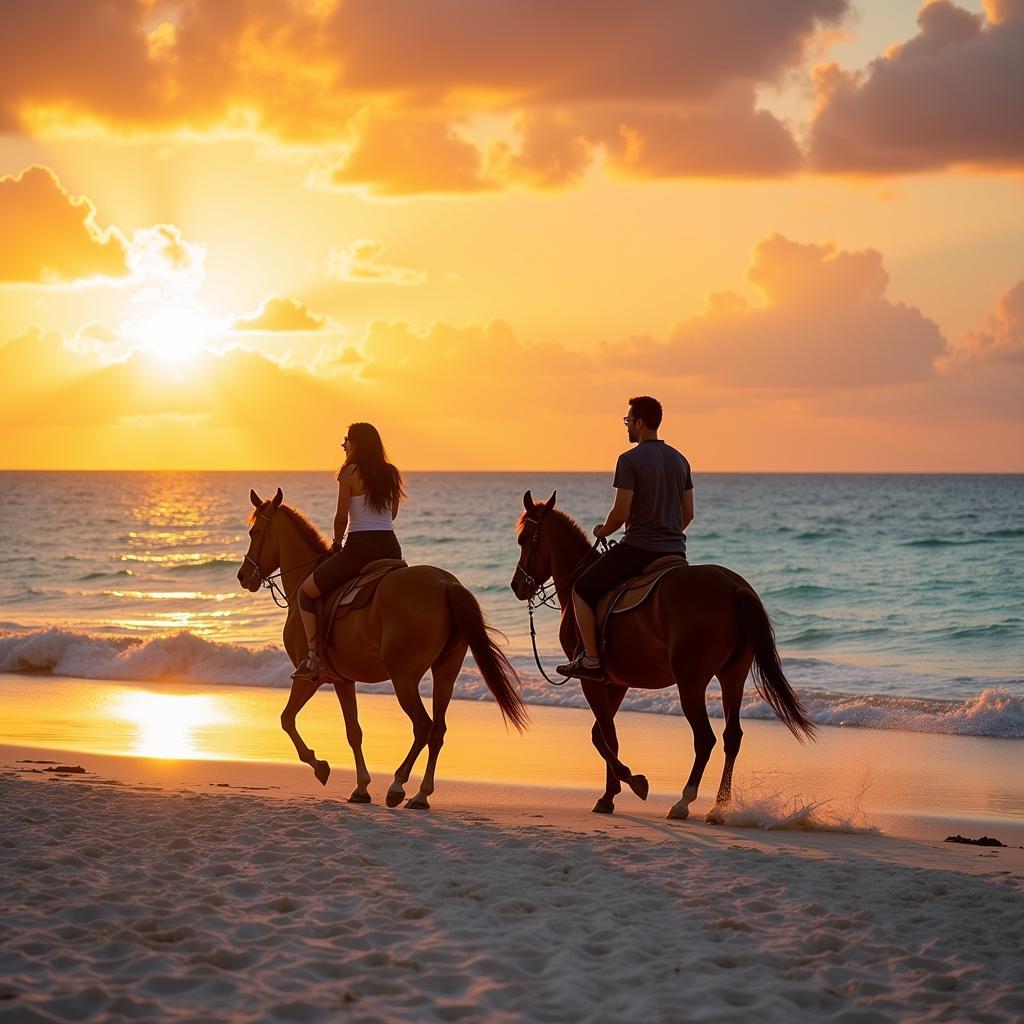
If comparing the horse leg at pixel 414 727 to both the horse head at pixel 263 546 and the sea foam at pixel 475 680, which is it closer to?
the horse head at pixel 263 546

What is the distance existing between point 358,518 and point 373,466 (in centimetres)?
42

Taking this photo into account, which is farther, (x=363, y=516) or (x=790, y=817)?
(x=363, y=516)

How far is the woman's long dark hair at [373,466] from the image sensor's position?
959 centimetres

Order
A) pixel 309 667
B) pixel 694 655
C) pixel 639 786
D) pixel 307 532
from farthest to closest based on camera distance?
pixel 307 532
pixel 309 667
pixel 639 786
pixel 694 655

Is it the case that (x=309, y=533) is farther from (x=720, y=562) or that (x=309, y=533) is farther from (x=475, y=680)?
(x=720, y=562)

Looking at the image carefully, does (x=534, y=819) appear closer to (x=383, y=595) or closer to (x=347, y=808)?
(x=347, y=808)

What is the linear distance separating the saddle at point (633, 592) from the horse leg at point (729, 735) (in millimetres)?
787

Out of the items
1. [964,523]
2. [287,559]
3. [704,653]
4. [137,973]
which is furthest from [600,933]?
[964,523]

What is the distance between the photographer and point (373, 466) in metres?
9.59

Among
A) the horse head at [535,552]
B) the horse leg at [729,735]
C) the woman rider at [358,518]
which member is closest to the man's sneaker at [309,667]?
the woman rider at [358,518]

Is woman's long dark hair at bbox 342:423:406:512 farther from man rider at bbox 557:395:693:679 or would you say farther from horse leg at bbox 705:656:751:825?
horse leg at bbox 705:656:751:825

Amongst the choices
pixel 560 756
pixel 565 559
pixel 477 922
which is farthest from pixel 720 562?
pixel 477 922

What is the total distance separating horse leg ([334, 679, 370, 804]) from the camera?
32.1ft

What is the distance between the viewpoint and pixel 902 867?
7621 mm
